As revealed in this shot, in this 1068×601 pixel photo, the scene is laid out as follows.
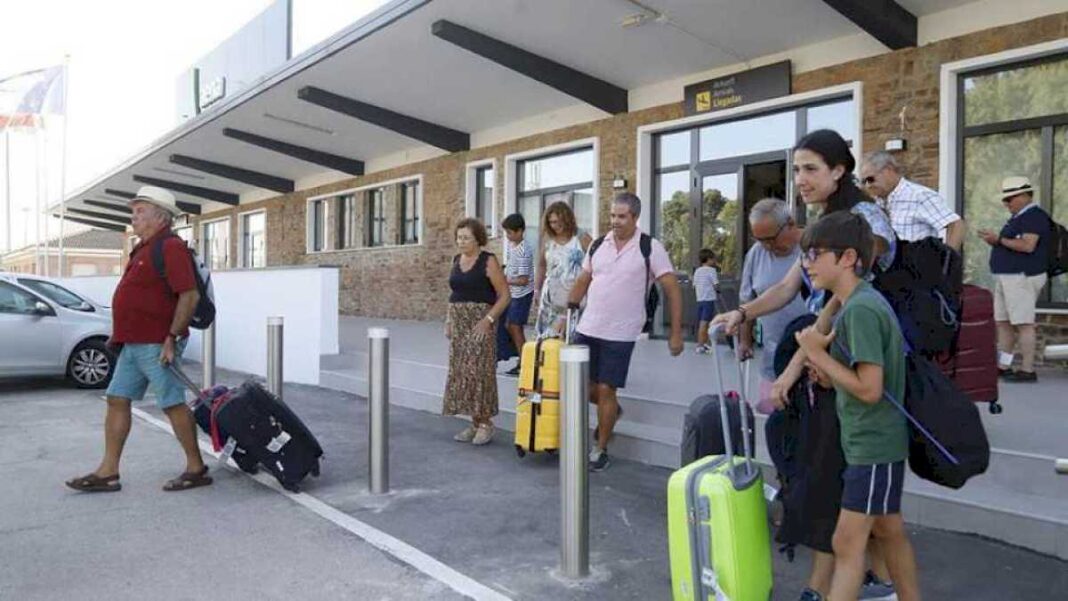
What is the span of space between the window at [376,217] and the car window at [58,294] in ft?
27.0

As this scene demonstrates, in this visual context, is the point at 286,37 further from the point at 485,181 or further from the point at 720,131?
the point at 720,131

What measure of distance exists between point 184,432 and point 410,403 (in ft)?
10.6

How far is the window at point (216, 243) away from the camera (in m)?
26.6


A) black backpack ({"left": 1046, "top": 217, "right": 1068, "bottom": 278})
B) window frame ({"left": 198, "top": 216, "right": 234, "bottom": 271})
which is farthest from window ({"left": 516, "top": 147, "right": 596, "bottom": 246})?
window frame ({"left": 198, "top": 216, "right": 234, "bottom": 271})

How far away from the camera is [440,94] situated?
1373 cm

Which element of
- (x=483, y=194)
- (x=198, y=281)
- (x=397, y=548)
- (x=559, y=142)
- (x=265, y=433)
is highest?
(x=559, y=142)

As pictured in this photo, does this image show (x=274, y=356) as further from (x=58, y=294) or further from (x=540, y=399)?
(x=58, y=294)

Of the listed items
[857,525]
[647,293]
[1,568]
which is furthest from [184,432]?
[857,525]

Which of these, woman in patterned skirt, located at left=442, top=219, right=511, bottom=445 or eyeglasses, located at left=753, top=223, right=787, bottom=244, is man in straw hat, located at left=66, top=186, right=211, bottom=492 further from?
eyeglasses, located at left=753, top=223, right=787, bottom=244

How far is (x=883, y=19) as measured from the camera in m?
8.41

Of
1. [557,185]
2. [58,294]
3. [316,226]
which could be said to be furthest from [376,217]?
[58,294]

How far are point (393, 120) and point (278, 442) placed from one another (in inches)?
423

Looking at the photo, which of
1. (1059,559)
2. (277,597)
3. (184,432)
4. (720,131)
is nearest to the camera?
(277,597)

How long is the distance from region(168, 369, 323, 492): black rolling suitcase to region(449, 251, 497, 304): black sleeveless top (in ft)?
5.51
